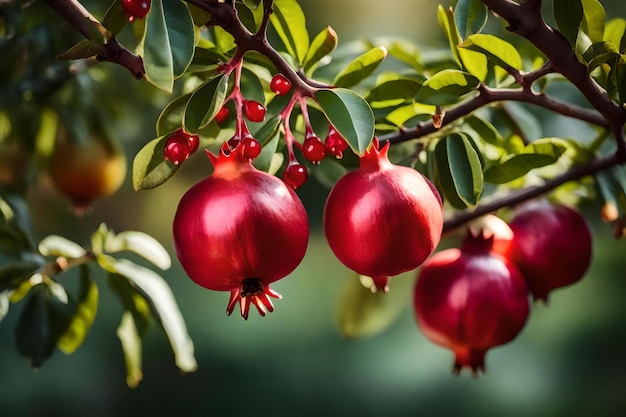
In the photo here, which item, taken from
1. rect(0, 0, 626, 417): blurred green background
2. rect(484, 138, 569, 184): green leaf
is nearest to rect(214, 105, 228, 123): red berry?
rect(484, 138, 569, 184): green leaf

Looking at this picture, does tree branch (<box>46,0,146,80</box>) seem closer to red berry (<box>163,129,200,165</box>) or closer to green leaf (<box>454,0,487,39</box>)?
red berry (<box>163,129,200,165</box>)

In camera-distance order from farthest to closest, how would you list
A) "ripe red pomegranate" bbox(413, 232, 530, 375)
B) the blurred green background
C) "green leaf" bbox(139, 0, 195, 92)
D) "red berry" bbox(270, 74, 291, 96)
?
the blurred green background → "ripe red pomegranate" bbox(413, 232, 530, 375) → "red berry" bbox(270, 74, 291, 96) → "green leaf" bbox(139, 0, 195, 92)

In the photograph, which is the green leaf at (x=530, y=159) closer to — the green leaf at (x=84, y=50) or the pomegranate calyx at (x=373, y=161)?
the pomegranate calyx at (x=373, y=161)

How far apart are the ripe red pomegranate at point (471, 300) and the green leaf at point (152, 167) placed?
270mm

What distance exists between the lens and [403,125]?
1.99ft

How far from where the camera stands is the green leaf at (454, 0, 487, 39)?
0.51m

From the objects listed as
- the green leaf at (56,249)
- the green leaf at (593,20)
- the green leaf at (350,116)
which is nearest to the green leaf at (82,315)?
the green leaf at (56,249)

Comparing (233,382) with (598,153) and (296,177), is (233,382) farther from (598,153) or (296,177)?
(296,177)

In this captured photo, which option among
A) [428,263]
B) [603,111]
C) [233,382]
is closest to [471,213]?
[428,263]

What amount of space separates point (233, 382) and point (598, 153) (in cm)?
172

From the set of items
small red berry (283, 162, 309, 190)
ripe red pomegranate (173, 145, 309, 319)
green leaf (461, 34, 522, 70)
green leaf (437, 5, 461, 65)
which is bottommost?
ripe red pomegranate (173, 145, 309, 319)

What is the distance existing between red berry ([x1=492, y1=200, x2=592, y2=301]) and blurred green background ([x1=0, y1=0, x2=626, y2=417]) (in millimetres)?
1292

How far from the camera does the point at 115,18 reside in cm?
47

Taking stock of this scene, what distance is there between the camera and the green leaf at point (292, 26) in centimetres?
58
